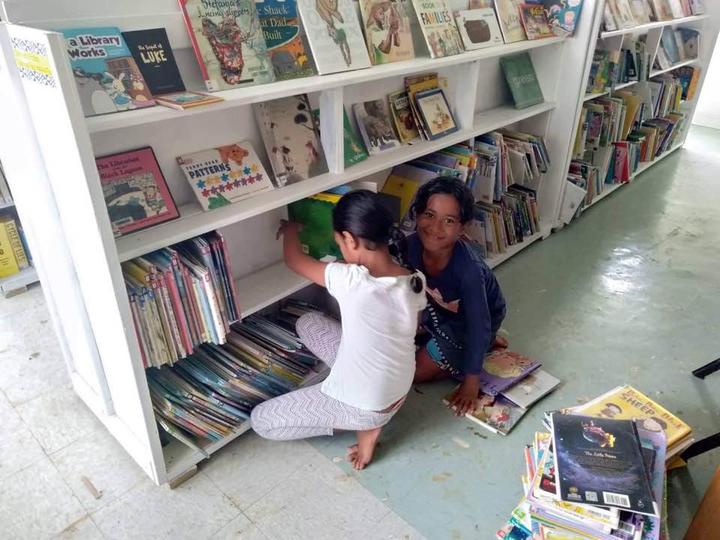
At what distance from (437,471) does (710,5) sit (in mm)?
4399

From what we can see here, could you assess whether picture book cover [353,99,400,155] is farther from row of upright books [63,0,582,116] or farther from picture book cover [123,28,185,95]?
picture book cover [123,28,185,95]

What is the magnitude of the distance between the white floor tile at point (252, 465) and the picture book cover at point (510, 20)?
6.52 feet

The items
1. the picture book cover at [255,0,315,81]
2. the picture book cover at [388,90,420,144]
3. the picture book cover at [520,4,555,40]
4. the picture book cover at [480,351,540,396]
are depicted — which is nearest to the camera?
the picture book cover at [255,0,315,81]

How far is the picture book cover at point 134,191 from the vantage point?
137 centimetres

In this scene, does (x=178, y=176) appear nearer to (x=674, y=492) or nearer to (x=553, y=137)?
(x=674, y=492)

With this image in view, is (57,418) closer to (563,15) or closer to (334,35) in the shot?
(334,35)

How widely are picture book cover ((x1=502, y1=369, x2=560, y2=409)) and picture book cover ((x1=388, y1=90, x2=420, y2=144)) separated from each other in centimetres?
107

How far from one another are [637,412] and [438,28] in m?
1.56

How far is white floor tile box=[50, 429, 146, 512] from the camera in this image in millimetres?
1587

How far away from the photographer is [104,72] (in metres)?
1.25

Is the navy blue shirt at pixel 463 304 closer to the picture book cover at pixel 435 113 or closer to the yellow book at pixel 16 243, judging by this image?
the picture book cover at pixel 435 113

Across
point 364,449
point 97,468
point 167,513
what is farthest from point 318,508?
point 97,468

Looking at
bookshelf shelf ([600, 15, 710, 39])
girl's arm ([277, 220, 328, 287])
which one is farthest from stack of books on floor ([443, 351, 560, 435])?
bookshelf shelf ([600, 15, 710, 39])

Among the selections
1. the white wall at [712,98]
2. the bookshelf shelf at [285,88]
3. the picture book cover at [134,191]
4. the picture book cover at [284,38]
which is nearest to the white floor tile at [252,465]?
the picture book cover at [134,191]
